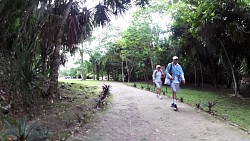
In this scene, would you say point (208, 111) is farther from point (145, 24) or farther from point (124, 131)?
point (145, 24)

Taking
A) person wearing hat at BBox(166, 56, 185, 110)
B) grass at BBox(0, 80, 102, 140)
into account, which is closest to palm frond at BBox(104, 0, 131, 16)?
person wearing hat at BBox(166, 56, 185, 110)

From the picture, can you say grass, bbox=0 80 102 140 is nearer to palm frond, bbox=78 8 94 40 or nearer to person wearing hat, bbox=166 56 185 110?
person wearing hat, bbox=166 56 185 110

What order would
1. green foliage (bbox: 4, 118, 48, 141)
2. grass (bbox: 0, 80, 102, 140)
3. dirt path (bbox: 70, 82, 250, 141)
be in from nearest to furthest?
green foliage (bbox: 4, 118, 48, 141) → dirt path (bbox: 70, 82, 250, 141) → grass (bbox: 0, 80, 102, 140)

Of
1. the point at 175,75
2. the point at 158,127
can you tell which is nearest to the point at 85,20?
the point at 175,75

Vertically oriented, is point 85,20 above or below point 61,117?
above

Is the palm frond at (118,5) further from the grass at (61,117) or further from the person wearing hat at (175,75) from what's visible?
the grass at (61,117)

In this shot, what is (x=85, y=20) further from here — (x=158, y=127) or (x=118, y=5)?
(x=158, y=127)

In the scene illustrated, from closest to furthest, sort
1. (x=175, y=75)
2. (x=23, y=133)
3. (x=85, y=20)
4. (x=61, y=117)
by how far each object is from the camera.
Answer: (x=23, y=133) < (x=61, y=117) < (x=175, y=75) < (x=85, y=20)

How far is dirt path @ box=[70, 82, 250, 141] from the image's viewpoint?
5369 mm

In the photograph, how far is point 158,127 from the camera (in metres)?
6.20

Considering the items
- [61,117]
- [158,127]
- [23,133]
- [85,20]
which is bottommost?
[158,127]

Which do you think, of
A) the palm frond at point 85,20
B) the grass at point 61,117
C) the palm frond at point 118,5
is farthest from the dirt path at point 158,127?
the palm frond at point 118,5

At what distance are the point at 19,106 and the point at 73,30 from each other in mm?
4400

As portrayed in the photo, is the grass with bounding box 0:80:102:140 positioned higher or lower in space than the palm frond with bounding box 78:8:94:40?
lower
